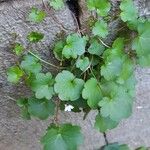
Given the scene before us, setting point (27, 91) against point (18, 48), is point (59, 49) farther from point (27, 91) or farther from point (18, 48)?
point (27, 91)

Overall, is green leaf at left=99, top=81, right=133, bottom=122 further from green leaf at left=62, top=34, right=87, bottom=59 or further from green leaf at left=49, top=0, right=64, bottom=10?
green leaf at left=49, top=0, right=64, bottom=10

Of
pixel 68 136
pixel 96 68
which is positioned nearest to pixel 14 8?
pixel 96 68

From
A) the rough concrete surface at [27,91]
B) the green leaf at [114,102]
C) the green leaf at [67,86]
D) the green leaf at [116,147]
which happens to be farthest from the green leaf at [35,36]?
the green leaf at [116,147]

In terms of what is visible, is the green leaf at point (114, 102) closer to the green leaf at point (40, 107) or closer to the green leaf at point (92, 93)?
the green leaf at point (92, 93)

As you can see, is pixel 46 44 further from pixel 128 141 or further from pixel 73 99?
pixel 128 141

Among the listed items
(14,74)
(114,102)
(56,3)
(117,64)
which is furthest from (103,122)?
(56,3)
